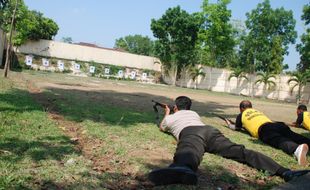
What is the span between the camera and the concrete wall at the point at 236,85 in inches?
1325

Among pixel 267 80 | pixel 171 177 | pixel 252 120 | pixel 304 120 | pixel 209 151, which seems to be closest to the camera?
pixel 171 177

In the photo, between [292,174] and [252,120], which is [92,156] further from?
[252,120]

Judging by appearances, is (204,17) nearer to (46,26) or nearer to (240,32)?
(240,32)

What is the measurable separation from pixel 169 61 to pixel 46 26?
12.9 m

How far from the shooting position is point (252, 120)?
6477 millimetres

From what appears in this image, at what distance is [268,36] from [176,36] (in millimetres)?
11436

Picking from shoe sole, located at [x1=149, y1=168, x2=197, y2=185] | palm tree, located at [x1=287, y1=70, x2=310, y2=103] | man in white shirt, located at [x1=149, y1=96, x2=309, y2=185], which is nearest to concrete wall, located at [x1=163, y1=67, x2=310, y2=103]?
palm tree, located at [x1=287, y1=70, x2=310, y2=103]

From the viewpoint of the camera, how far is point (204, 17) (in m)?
36.3

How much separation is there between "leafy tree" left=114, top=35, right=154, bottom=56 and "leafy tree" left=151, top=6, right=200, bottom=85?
144 ft

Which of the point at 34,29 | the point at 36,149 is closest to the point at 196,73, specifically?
the point at 34,29

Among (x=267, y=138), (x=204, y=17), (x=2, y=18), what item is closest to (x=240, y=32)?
(x=204, y=17)

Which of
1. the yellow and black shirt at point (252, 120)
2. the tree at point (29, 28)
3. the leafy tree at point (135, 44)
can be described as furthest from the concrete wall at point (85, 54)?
the leafy tree at point (135, 44)

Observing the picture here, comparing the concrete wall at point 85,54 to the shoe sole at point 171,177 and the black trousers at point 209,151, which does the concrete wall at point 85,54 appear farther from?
the shoe sole at point 171,177

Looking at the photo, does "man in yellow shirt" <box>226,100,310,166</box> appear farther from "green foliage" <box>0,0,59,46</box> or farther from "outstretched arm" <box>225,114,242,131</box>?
"green foliage" <box>0,0,59,46</box>
